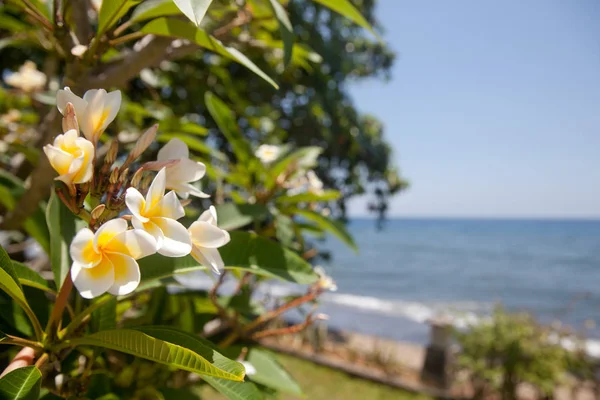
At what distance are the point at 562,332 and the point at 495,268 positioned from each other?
2935cm

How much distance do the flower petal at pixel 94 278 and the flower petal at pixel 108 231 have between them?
0.06 feet

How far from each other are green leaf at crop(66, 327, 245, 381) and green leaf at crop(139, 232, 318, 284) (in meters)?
0.15

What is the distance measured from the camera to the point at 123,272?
47cm

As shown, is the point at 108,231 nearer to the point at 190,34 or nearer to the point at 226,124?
the point at 190,34

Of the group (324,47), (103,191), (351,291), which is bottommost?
(351,291)

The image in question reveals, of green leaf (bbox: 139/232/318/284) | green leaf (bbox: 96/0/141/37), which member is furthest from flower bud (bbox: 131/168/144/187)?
green leaf (bbox: 96/0/141/37)

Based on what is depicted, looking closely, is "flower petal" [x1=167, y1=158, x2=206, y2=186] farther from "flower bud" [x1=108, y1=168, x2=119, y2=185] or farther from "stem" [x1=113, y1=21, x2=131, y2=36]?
"stem" [x1=113, y1=21, x2=131, y2=36]

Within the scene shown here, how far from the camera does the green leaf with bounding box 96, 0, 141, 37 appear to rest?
27.1 inches

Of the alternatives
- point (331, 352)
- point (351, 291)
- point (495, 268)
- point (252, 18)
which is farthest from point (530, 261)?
point (252, 18)

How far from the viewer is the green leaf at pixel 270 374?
93 cm

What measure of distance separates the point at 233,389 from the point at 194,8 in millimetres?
504

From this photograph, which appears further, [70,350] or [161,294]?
[161,294]

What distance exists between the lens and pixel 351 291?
71.9 feet

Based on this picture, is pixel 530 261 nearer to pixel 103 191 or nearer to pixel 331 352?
pixel 331 352
